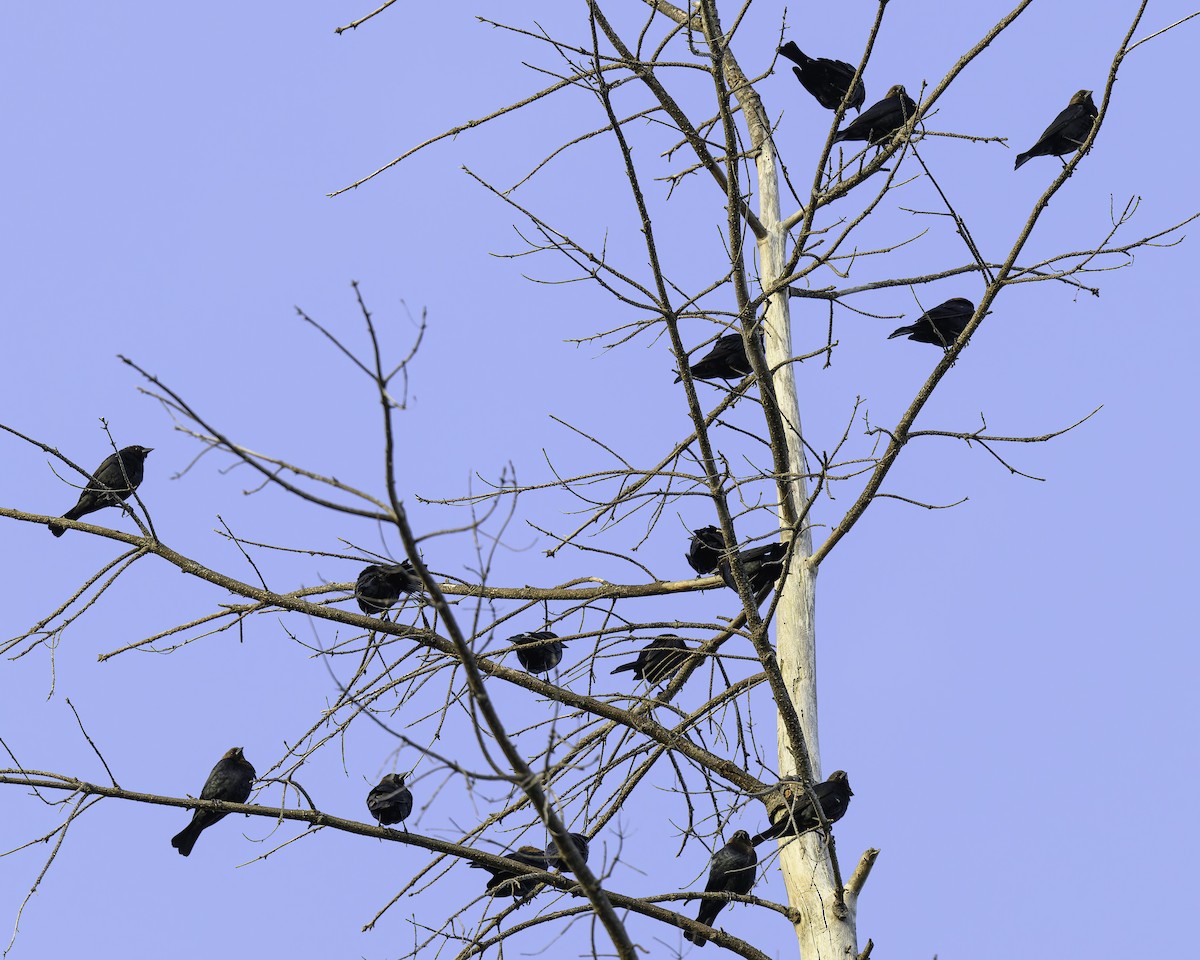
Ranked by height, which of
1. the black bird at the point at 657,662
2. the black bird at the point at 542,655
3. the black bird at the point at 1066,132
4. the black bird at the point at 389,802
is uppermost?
the black bird at the point at 1066,132

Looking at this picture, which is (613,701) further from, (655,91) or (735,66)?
(735,66)

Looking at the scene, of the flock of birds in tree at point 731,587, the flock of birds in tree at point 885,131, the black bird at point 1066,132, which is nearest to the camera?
the flock of birds in tree at point 731,587

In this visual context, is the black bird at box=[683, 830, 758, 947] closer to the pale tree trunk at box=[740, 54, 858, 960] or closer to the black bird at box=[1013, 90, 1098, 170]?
the pale tree trunk at box=[740, 54, 858, 960]

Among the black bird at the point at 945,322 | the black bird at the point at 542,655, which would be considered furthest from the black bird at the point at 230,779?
the black bird at the point at 945,322

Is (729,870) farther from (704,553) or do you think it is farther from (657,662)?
(704,553)

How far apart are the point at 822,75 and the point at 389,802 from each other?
371 cm

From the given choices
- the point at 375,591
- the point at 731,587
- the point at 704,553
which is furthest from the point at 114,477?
the point at 731,587

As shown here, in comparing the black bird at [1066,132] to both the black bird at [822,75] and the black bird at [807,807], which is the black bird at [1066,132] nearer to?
the black bird at [822,75]

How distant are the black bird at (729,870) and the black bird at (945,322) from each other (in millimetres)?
2027

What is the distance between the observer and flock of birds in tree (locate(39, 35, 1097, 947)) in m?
4.58

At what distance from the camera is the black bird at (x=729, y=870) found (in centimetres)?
484

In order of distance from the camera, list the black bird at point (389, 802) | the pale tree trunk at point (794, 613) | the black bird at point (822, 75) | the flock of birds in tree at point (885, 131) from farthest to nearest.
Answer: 1. the black bird at point (822, 75)
2. the flock of birds in tree at point (885, 131)
3. the black bird at point (389, 802)
4. the pale tree trunk at point (794, 613)

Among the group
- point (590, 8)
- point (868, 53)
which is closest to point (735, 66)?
point (868, 53)

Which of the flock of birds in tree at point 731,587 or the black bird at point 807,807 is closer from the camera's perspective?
the black bird at point 807,807
